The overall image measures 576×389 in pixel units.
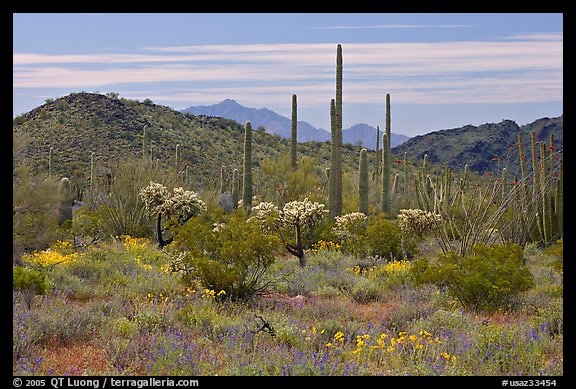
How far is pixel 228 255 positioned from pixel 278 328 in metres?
2.21

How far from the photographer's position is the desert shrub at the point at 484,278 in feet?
28.2

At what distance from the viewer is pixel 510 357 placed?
583 cm

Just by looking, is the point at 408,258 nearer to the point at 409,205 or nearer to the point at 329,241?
the point at 329,241

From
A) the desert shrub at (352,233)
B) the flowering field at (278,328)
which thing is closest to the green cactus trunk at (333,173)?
the desert shrub at (352,233)

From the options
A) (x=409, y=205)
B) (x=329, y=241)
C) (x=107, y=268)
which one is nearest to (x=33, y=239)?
(x=107, y=268)

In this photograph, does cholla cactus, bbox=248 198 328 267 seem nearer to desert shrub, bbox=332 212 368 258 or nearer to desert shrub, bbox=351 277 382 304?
desert shrub, bbox=332 212 368 258

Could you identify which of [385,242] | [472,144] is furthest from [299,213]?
[472,144]

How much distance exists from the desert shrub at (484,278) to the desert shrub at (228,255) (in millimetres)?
2522

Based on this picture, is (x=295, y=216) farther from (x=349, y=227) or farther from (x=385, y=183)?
(x=385, y=183)

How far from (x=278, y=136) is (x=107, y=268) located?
44.9 meters

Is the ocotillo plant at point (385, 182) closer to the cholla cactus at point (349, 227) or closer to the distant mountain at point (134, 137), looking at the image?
the cholla cactus at point (349, 227)

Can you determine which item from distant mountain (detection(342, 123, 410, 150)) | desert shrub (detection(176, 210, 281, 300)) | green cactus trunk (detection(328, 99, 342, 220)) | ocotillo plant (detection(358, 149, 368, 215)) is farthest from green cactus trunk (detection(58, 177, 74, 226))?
distant mountain (detection(342, 123, 410, 150))

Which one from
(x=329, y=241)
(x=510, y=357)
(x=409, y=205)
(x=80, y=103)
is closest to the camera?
(x=510, y=357)
